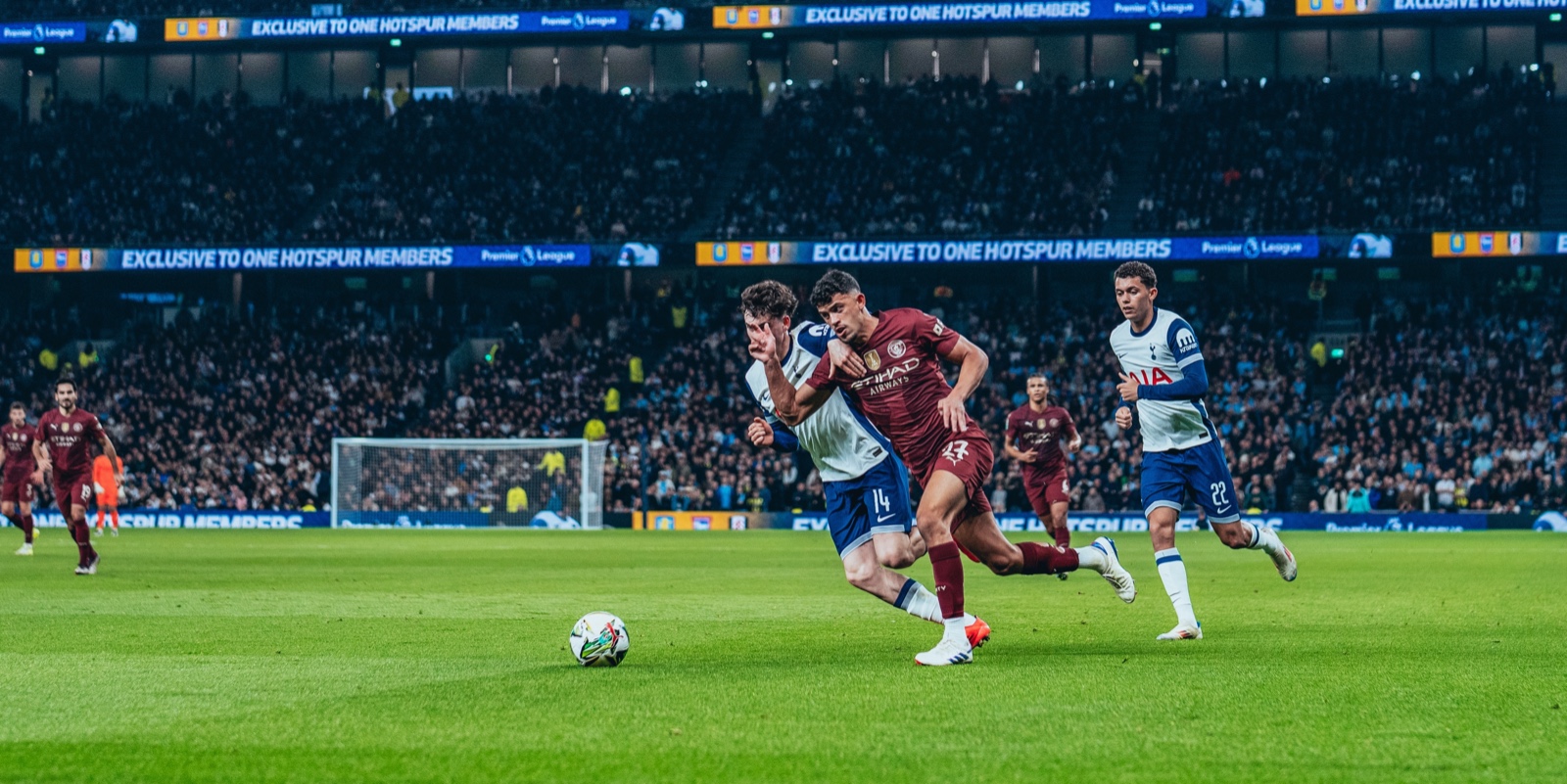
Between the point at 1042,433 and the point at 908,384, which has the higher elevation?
the point at 908,384

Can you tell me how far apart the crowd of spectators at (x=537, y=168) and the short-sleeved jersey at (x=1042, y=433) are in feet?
87.0

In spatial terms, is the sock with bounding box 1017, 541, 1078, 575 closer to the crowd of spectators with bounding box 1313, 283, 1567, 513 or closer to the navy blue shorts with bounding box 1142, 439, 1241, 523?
the navy blue shorts with bounding box 1142, 439, 1241, 523

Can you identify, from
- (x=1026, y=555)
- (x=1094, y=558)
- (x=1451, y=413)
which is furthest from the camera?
(x=1451, y=413)

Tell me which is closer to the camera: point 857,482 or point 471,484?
point 857,482

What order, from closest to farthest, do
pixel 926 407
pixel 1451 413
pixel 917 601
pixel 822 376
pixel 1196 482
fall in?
pixel 822 376 → pixel 926 407 → pixel 917 601 → pixel 1196 482 → pixel 1451 413

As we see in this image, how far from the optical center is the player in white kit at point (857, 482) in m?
10.0

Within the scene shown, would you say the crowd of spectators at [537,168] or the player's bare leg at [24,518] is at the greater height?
the crowd of spectators at [537,168]

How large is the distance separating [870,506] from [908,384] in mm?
874

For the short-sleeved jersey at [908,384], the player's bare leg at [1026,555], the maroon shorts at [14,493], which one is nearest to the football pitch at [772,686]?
the player's bare leg at [1026,555]

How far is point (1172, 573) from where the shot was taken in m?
11.3

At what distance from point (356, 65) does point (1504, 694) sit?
50.1 m

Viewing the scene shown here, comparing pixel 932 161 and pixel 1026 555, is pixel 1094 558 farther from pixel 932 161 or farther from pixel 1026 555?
pixel 932 161

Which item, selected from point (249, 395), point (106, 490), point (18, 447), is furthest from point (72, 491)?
point (249, 395)

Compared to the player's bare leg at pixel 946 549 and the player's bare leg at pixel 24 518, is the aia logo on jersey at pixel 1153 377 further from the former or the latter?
the player's bare leg at pixel 24 518
